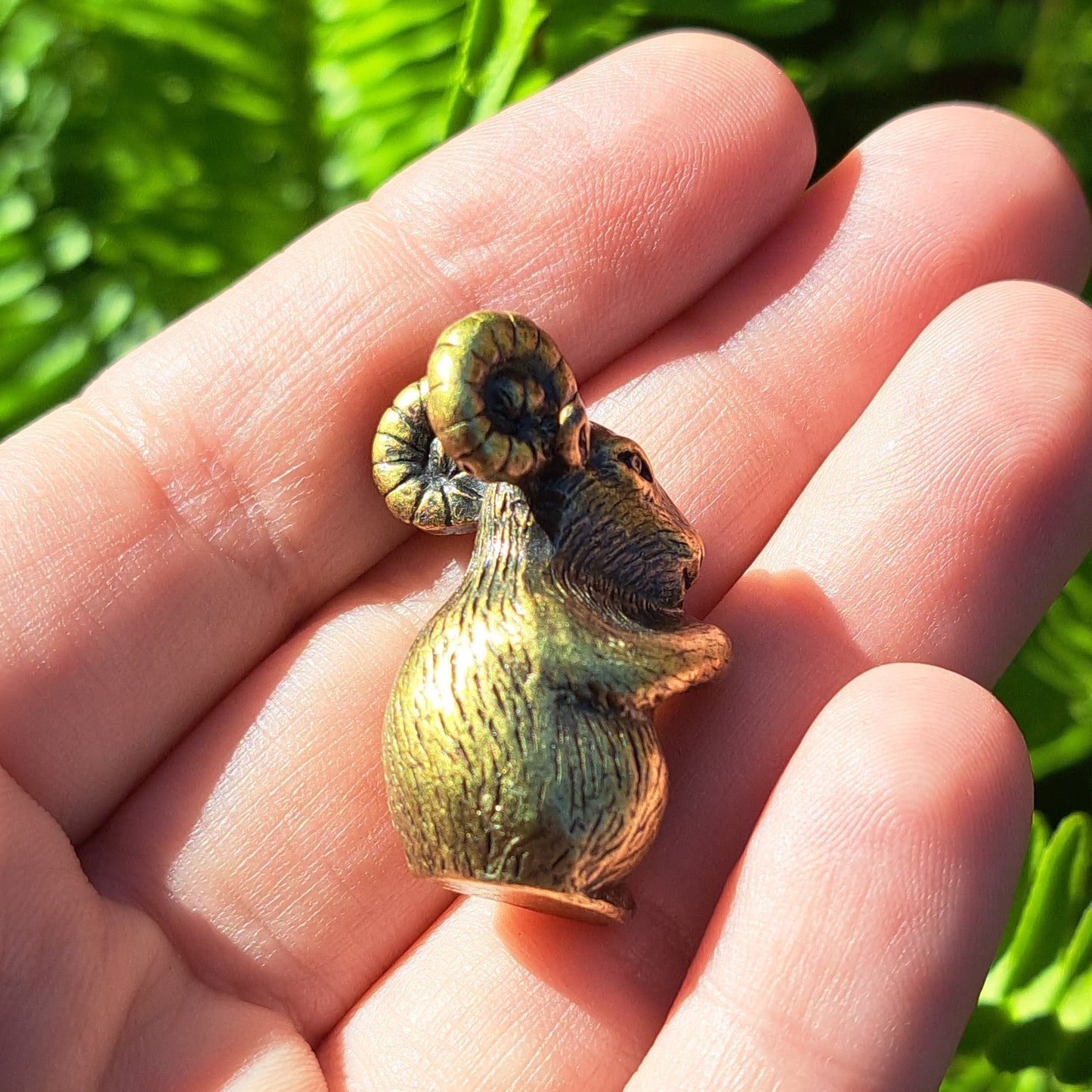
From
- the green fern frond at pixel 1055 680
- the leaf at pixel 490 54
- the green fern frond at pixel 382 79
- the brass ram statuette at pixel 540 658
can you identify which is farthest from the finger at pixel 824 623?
the green fern frond at pixel 382 79

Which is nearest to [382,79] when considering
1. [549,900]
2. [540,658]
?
[540,658]

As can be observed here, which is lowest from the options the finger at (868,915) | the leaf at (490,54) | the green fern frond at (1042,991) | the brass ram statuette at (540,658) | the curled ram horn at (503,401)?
the green fern frond at (1042,991)

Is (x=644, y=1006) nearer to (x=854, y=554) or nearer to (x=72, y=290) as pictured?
(x=854, y=554)

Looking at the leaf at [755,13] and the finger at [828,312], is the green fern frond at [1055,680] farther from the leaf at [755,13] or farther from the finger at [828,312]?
the leaf at [755,13]

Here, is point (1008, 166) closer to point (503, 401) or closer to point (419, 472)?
point (503, 401)

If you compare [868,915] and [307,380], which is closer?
[868,915]

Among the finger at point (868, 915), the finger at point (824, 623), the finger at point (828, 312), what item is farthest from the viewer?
the finger at point (828, 312)
